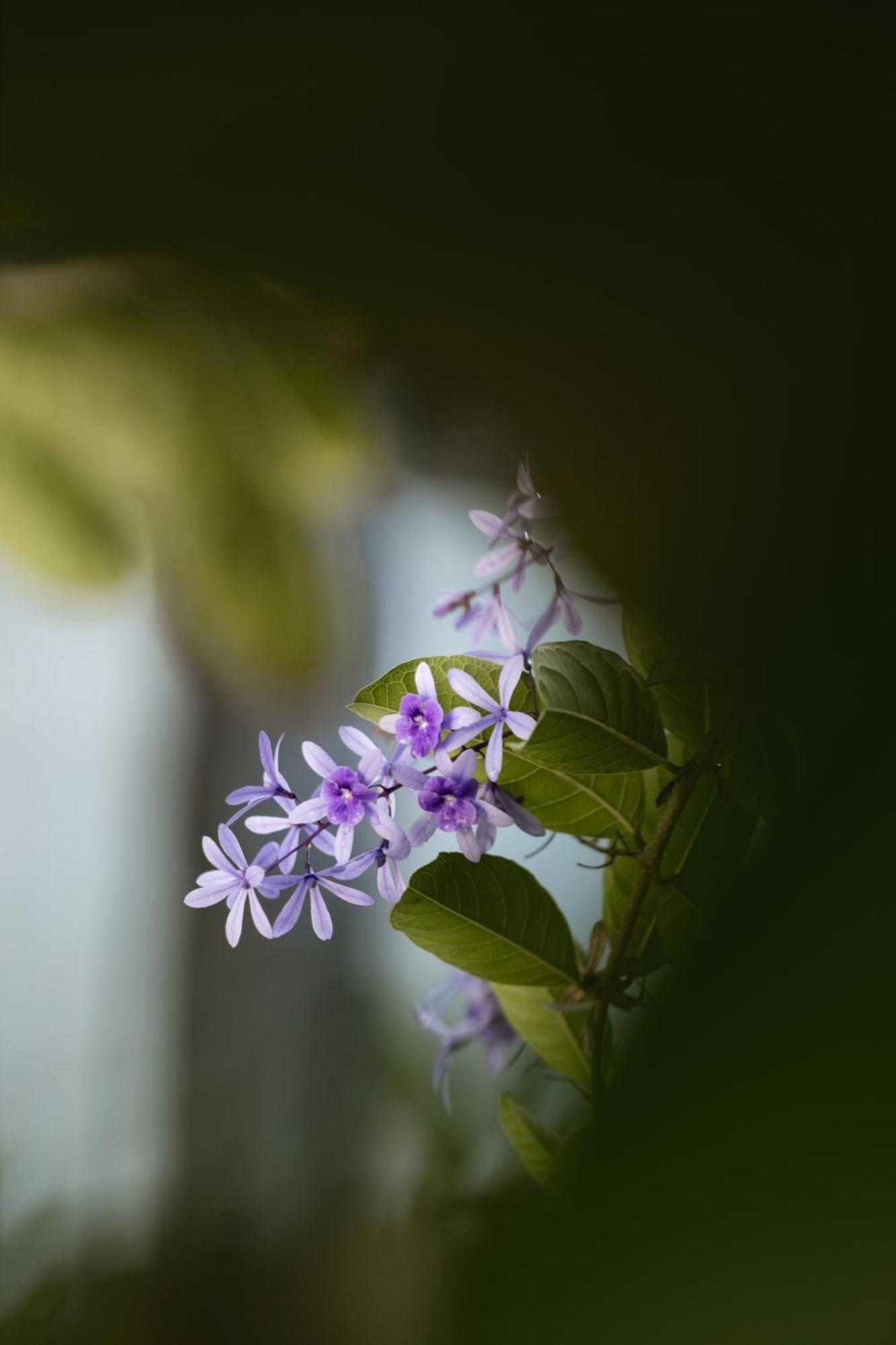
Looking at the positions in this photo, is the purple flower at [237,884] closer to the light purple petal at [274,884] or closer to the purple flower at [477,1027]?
the light purple petal at [274,884]

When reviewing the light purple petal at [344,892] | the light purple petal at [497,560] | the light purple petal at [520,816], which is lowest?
the light purple petal at [344,892]

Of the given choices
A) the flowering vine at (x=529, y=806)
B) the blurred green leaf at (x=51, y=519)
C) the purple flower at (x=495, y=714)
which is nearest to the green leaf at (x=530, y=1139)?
the flowering vine at (x=529, y=806)

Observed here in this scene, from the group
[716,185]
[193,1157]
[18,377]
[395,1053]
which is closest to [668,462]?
[716,185]

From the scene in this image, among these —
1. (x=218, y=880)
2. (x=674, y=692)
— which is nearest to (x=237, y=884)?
(x=218, y=880)

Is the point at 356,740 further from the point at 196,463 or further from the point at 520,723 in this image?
the point at 196,463

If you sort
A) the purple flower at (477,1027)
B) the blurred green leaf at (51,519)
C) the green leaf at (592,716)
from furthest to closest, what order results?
1. the blurred green leaf at (51,519)
2. the purple flower at (477,1027)
3. the green leaf at (592,716)

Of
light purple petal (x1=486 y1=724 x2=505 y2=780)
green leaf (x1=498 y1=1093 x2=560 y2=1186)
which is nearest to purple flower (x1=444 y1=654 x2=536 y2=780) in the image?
light purple petal (x1=486 y1=724 x2=505 y2=780)
